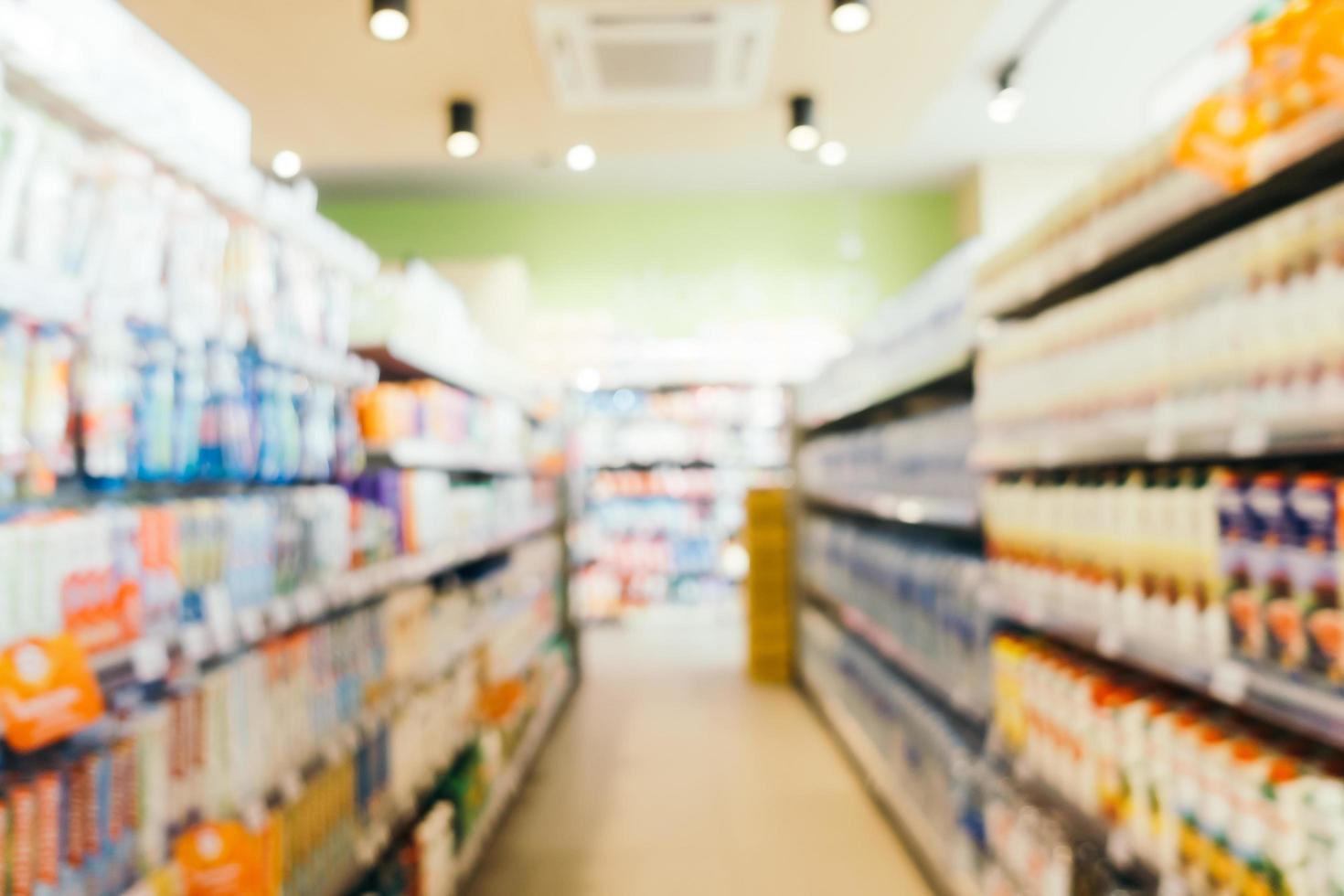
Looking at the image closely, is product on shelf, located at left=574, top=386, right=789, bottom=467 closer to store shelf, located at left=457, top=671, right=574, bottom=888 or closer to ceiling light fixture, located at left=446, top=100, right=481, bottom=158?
store shelf, located at left=457, top=671, right=574, bottom=888

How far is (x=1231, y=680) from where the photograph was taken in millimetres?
1856

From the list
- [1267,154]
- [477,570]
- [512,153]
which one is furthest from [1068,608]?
[512,153]

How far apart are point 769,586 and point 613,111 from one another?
387cm

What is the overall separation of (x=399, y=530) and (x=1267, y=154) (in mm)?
2563

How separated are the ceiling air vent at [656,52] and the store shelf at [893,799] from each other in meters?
2.91

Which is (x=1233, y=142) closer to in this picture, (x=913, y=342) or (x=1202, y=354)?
(x=1202, y=354)

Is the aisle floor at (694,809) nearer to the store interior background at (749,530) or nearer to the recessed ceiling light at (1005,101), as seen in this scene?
the store interior background at (749,530)

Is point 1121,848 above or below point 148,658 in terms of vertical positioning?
Result: below

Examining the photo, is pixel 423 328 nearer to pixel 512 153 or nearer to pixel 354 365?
pixel 354 365

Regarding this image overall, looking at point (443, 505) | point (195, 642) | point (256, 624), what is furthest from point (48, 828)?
point (443, 505)

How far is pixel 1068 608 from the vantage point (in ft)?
8.46

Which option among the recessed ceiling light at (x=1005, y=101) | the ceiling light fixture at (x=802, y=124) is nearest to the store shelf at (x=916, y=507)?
the ceiling light fixture at (x=802, y=124)

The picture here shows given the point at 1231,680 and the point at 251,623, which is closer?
the point at 1231,680

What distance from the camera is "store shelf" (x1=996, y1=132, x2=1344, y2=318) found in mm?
1822
